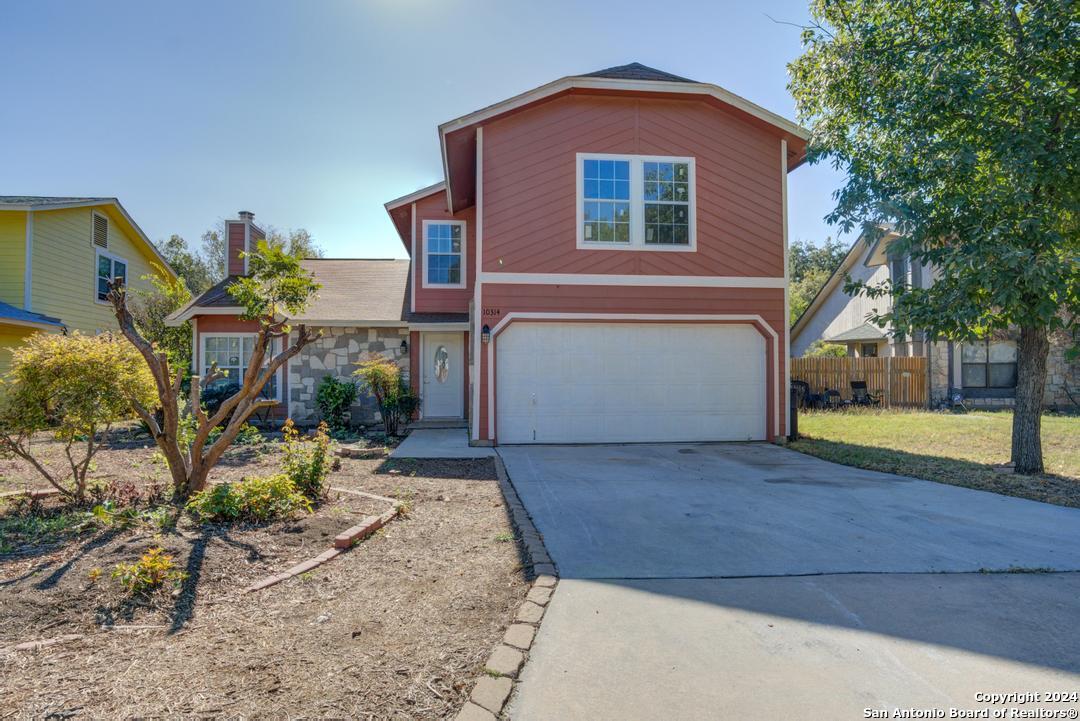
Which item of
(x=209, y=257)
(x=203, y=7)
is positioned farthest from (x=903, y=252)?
(x=209, y=257)

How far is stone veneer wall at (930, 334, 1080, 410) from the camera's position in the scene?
679 inches

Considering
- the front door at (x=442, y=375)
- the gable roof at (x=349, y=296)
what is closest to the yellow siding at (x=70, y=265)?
the gable roof at (x=349, y=296)

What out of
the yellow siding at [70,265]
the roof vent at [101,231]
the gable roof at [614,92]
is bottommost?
the yellow siding at [70,265]

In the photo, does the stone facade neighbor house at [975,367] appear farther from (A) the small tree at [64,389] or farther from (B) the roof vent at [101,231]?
(B) the roof vent at [101,231]

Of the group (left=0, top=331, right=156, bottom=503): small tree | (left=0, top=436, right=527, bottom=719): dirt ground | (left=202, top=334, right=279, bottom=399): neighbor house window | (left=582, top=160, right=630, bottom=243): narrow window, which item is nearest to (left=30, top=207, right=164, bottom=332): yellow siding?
(left=202, top=334, right=279, bottom=399): neighbor house window

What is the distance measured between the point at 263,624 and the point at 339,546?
48.1 inches

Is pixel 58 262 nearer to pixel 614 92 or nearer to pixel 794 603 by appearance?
pixel 614 92

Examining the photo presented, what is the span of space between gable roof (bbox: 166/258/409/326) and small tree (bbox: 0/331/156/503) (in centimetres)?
642

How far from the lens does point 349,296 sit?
14.7 m

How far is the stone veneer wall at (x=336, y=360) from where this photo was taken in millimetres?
13586

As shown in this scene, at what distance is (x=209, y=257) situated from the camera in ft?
107

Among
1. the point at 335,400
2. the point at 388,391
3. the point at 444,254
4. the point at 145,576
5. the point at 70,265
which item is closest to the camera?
the point at 145,576

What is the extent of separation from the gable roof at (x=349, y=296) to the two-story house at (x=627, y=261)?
4437mm

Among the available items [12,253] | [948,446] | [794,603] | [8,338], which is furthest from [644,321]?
[12,253]
